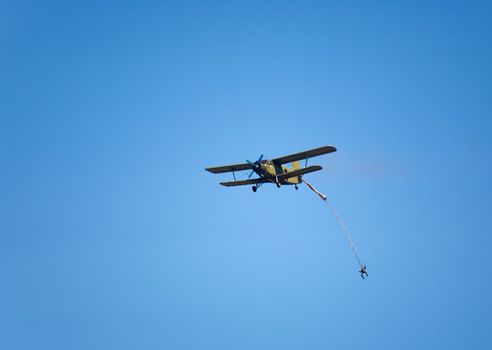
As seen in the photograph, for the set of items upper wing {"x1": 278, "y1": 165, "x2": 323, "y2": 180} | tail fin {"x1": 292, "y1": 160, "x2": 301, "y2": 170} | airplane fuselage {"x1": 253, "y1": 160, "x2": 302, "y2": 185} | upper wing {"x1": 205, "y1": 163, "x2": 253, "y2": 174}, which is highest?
upper wing {"x1": 205, "y1": 163, "x2": 253, "y2": 174}

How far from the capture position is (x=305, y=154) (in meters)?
50.5

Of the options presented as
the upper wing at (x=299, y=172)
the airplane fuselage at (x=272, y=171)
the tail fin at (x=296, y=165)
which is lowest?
the upper wing at (x=299, y=172)

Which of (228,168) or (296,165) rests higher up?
(228,168)

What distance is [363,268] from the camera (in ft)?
139

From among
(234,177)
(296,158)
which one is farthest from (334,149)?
(234,177)

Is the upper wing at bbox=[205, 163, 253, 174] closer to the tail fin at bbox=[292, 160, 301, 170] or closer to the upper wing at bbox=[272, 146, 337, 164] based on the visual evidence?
the upper wing at bbox=[272, 146, 337, 164]

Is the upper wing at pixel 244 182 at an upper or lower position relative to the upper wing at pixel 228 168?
lower

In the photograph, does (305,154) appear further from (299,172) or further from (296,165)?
(296,165)

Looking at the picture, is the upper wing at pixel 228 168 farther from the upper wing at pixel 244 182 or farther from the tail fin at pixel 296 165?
the tail fin at pixel 296 165

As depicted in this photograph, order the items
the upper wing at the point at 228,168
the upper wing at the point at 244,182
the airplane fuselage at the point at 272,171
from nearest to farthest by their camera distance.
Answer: the airplane fuselage at the point at 272,171, the upper wing at the point at 244,182, the upper wing at the point at 228,168

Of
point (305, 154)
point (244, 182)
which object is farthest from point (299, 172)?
point (244, 182)

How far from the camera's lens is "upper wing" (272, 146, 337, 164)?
49.2 m

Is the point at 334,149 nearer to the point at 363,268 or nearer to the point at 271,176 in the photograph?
the point at 271,176

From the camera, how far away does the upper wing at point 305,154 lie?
4922 centimetres
